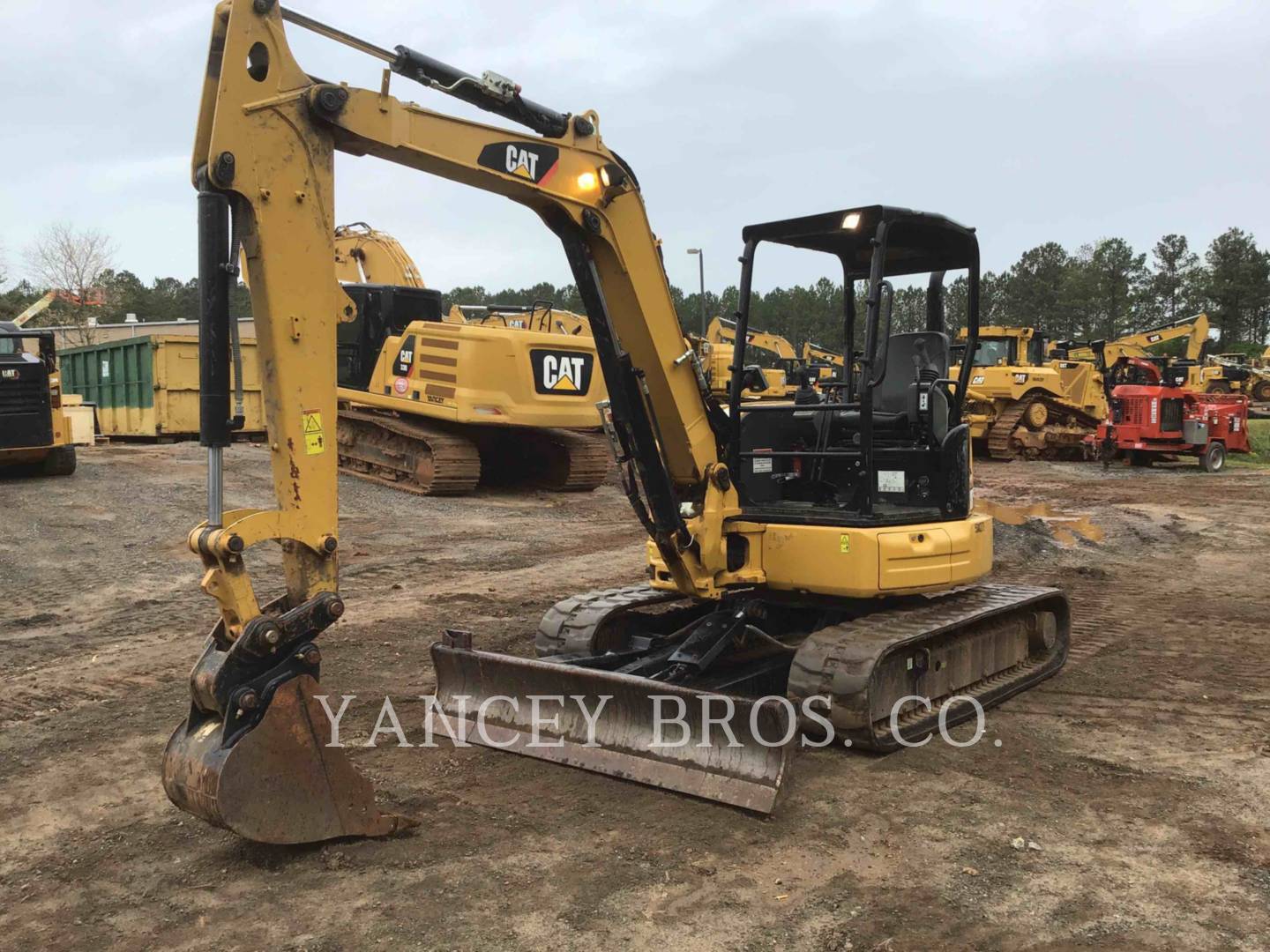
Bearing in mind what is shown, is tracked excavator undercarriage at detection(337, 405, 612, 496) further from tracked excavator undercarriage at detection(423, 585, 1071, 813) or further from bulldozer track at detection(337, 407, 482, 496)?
tracked excavator undercarriage at detection(423, 585, 1071, 813)

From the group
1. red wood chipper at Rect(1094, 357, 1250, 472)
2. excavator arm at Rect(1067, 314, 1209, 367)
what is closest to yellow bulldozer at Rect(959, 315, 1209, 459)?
red wood chipper at Rect(1094, 357, 1250, 472)

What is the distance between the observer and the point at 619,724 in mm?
4910

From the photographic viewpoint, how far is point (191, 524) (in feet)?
38.0

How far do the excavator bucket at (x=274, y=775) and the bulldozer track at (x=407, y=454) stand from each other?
10314 millimetres

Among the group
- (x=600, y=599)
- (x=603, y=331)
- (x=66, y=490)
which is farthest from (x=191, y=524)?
(x=603, y=331)

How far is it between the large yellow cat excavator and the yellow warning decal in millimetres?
11

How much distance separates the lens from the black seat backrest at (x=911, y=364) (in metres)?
6.06

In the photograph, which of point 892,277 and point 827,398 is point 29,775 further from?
point 892,277

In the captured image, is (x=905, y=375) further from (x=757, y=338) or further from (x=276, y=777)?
(x=757, y=338)

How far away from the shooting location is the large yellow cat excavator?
3.85 meters

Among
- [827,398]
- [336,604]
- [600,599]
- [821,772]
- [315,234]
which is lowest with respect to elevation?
[821,772]

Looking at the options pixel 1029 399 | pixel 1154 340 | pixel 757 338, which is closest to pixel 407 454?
pixel 757 338

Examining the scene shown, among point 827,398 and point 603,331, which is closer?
point 603,331

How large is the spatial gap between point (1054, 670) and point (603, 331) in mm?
3505
